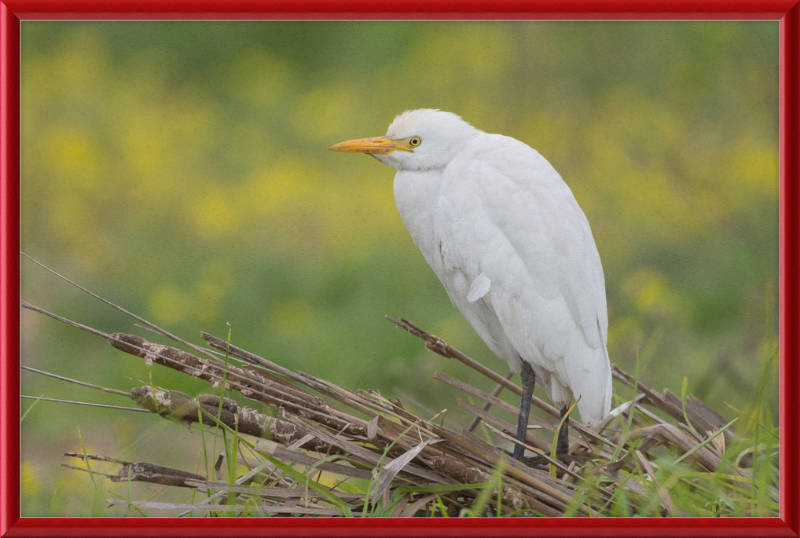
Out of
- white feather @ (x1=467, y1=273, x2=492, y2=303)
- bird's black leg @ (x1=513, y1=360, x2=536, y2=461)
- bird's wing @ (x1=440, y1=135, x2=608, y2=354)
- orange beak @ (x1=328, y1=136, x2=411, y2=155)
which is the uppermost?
orange beak @ (x1=328, y1=136, x2=411, y2=155)

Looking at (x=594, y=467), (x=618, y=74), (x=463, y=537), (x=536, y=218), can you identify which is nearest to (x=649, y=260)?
(x=536, y=218)

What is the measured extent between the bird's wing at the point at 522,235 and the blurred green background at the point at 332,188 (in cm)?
24

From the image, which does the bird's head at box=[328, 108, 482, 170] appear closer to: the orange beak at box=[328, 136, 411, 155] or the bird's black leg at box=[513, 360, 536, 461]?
the orange beak at box=[328, 136, 411, 155]

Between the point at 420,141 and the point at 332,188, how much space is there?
365 millimetres

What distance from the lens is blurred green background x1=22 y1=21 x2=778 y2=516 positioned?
1.67m

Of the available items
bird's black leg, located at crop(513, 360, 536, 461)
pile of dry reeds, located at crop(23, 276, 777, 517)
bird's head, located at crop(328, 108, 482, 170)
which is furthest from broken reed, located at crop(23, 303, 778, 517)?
bird's head, located at crop(328, 108, 482, 170)

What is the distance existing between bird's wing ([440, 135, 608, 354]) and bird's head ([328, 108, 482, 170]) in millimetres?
70

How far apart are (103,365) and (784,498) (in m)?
1.86

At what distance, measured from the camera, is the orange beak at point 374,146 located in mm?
1734

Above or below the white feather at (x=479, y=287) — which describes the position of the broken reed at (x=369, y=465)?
below

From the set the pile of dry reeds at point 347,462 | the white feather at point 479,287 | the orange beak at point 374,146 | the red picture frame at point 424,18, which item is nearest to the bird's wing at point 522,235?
the white feather at point 479,287

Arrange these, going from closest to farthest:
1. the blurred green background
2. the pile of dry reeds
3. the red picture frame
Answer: the pile of dry reeds → the red picture frame → the blurred green background

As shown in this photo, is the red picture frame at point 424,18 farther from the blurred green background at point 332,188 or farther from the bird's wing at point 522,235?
the bird's wing at point 522,235

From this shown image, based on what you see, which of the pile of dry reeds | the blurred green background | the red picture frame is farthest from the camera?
the blurred green background
